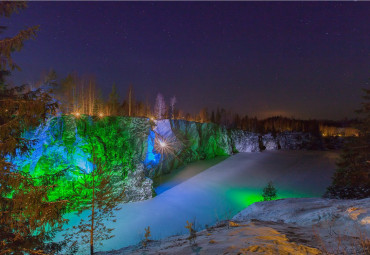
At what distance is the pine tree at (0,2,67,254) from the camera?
4.16 meters

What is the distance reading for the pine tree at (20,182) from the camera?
164 inches

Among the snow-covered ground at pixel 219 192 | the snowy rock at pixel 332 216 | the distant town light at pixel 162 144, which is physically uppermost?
the distant town light at pixel 162 144

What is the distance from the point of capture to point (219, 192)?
63.1 feet

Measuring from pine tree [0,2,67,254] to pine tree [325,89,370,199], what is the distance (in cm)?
1633

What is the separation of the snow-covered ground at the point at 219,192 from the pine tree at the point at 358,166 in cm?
316

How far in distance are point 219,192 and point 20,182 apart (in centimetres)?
1710

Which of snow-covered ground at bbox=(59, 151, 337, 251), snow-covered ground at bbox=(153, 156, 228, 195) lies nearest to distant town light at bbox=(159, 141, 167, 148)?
snow-covered ground at bbox=(153, 156, 228, 195)

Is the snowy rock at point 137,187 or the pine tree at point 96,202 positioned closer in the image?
the pine tree at point 96,202

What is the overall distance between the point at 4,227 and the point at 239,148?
31.5 meters

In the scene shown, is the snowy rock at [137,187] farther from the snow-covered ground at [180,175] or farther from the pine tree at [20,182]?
the pine tree at [20,182]

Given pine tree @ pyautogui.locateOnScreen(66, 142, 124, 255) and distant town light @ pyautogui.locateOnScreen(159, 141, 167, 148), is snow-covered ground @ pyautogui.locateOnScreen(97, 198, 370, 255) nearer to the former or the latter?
pine tree @ pyautogui.locateOnScreen(66, 142, 124, 255)

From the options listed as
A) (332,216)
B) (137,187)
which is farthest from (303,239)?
(137,187)

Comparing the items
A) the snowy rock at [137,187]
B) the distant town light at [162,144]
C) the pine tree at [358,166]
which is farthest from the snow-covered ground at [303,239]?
the distant town light at [162,144]

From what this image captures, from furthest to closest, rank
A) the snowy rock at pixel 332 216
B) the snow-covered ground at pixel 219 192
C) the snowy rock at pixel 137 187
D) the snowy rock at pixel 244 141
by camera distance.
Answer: the snowy rock at pixel 244 141
the snowy rock at pixel 137 187
the snow-covered ground at pixel 219 192
the snowy rock at pixel 332 216
